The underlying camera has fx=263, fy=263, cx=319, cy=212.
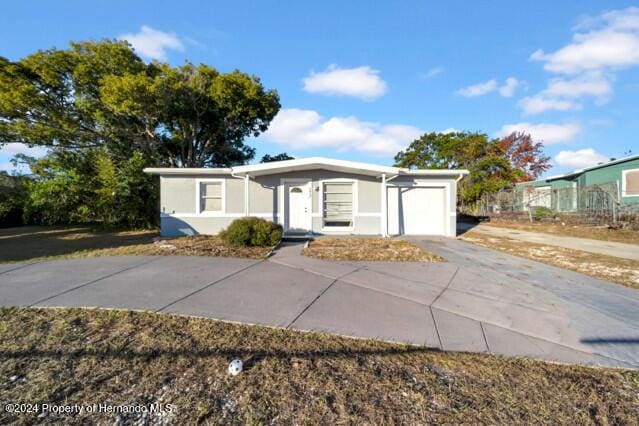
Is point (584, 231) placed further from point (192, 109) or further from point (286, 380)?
point (192, 109)

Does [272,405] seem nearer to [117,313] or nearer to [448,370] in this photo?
[448,370]

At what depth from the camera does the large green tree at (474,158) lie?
23.2 m

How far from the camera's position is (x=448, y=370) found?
240 cm

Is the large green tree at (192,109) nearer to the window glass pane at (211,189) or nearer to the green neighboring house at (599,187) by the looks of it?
the window glass pane at (211,189)

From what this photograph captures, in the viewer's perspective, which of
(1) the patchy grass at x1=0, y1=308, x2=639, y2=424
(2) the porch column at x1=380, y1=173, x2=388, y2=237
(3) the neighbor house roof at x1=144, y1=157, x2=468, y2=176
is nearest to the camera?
(1) the patchy grass at x1=0, y1=308, x2=639, y2=424

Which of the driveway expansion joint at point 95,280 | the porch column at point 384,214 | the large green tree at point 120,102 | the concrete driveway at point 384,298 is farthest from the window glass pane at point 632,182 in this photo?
the driveway expansion joint at point 95,280

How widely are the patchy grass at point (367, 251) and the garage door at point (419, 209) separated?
247 centimetres

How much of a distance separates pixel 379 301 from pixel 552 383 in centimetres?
202

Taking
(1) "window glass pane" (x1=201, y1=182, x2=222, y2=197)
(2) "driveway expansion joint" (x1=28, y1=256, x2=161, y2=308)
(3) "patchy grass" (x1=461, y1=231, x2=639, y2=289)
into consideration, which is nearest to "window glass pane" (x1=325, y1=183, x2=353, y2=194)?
(1) "window glass pane" (x1=201, y1=182, x2=222, y2=197)

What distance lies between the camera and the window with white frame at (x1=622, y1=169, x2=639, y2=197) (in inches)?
534

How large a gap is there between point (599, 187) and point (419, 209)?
9609 millimetres

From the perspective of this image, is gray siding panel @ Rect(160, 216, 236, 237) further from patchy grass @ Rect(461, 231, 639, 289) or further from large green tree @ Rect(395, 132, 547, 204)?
large green tree @ Rect(395, 132, 547, 204)

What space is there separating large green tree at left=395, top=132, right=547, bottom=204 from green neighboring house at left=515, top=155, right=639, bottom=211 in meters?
4.32

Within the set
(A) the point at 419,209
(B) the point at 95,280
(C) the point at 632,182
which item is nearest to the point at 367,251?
(A) the point at 419,209
